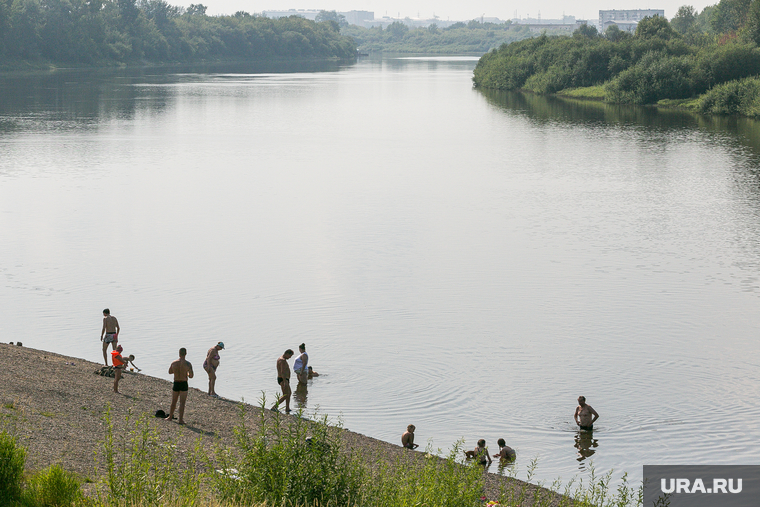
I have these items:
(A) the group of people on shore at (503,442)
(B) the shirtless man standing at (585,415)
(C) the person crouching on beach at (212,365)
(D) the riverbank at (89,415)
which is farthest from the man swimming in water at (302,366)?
(B) the shirtless man standing at (585,415)

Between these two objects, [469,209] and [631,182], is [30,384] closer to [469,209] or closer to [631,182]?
[469,209]

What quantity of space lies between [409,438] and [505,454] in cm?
215

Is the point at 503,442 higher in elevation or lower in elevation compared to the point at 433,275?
lower

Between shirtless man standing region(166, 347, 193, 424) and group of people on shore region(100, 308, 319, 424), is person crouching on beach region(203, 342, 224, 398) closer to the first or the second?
group of people on shore region(100, 308, 319, 424)

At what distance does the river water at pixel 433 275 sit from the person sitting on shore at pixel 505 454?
417mm

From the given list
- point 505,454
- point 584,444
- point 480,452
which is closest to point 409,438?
point 480,452

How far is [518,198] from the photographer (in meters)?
48.2

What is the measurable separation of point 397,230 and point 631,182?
63.9ft

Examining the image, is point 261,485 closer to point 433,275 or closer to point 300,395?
point 300,395

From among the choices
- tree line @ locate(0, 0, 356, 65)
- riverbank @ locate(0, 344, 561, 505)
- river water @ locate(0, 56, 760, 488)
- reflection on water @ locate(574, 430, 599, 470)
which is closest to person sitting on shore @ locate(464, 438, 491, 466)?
riverbank @ locate(0, 344, 561, 505)

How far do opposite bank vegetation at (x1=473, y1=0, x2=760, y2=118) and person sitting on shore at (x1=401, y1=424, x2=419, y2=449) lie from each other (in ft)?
258

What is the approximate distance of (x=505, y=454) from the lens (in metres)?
18.0

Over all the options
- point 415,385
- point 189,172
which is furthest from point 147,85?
point 415,385

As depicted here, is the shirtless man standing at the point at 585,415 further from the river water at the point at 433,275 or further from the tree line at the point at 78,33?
the tree line at the point at 78,33
